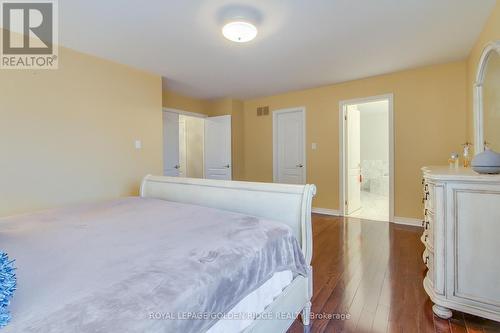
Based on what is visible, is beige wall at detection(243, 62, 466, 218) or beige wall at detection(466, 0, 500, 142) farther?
beige wall at detection(243, 62, 466, 218)

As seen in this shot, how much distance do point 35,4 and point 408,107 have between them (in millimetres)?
4440

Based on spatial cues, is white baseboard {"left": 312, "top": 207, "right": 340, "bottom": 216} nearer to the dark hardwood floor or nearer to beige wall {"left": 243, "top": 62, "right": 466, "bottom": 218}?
beige wall {"left": 243, "top": 62, "right": 466, "bottom": 218}

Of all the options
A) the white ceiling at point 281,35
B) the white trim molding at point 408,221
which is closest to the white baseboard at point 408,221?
the white trim molding at point 408,221

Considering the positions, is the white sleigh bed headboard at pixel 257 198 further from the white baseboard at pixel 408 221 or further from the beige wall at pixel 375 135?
the beige wall at pixel 375 135

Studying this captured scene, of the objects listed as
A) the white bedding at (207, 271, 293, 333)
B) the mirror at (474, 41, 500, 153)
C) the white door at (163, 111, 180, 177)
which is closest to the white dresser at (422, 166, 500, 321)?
the mirror at (474, 41, 500, 153)

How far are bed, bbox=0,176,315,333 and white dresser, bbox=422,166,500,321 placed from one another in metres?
0.90

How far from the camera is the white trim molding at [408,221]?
360cm

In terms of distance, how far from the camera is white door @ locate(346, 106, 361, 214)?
4.32m

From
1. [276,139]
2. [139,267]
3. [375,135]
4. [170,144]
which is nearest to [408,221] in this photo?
[276,139]

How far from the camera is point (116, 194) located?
315 cm

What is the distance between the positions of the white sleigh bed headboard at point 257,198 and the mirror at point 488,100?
5.79 feet

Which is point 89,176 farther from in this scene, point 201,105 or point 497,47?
point 497,47

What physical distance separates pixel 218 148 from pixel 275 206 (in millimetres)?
3632

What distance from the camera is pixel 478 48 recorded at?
2627mm
